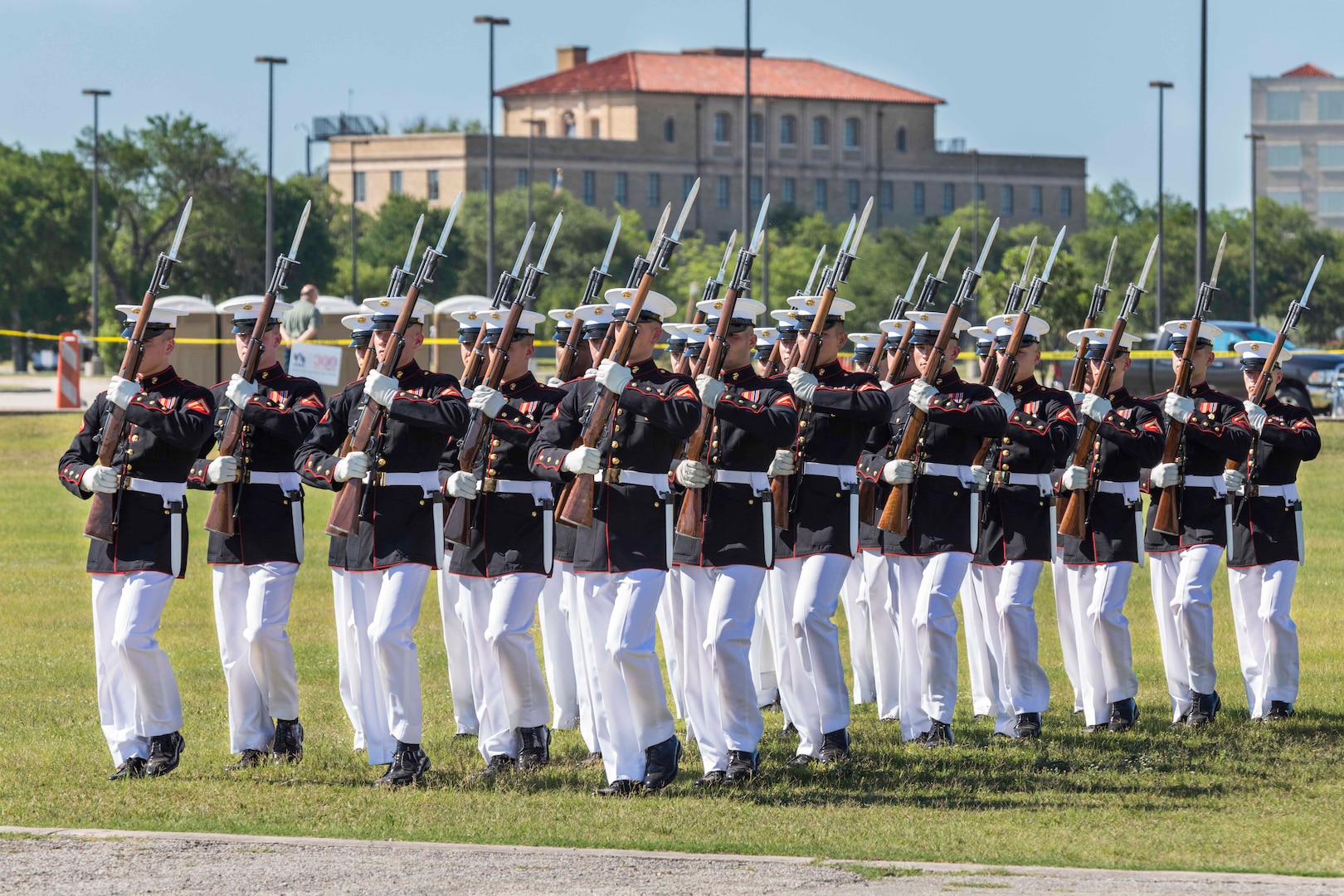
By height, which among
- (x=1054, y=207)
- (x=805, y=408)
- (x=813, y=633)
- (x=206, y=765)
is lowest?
(x=206, y=765)

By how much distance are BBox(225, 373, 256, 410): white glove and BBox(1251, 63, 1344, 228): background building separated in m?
160

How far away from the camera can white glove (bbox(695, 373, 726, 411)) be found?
9.70m

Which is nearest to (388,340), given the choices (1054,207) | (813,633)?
(813,633)

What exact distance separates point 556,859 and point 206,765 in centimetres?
287

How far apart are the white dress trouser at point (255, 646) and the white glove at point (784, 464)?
2.42 metres

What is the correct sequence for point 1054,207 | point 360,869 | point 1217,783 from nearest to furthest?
1. point 360,869
2. point 1217,783
3. point 1054,207

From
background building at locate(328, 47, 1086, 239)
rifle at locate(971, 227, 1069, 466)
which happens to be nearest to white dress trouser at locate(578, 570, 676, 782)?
rifle at locate(971, 227, 1069, 466)

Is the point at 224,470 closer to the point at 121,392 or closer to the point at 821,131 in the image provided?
the point at 121,392

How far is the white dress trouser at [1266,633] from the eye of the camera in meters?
11.9

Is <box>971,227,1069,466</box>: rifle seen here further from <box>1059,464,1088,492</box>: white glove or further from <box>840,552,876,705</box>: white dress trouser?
<box>840,552,876,705</box>: white dress trouser

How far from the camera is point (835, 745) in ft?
34.5

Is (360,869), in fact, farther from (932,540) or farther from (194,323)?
(194,323)

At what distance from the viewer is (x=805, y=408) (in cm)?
1066

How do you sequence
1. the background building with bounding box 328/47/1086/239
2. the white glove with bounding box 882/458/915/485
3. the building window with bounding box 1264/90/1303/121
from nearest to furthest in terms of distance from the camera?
the white glove with bounding box 882/458/915/485 < the background building with bounding box 328/47/1086/239 < the building window with bounding box 1264/90/1303/121
